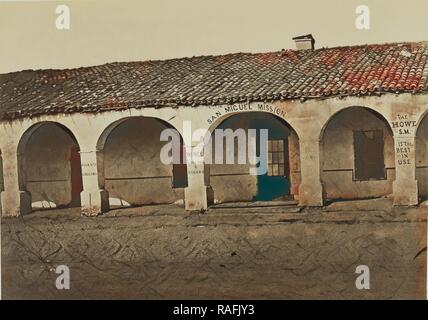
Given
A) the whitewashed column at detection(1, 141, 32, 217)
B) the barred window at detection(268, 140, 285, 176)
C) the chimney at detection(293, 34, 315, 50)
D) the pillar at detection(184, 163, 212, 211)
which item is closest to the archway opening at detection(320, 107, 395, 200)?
the barred window at detection(268, 140, 285, 176)

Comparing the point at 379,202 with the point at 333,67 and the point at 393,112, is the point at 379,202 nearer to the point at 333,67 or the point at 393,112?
the point at 393,112

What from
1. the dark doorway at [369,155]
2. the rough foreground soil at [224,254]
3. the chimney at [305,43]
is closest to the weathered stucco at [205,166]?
the dark doorway at [369,155]

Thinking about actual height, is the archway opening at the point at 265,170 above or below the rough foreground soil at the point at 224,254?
above

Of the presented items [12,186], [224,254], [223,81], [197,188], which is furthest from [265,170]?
[12,186]

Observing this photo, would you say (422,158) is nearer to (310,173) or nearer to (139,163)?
(310,173)

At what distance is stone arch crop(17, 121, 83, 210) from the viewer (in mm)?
13891

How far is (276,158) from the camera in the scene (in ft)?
49.2

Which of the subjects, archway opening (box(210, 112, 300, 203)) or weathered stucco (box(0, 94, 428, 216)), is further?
archway opening (box(210, 112, 300, 203))

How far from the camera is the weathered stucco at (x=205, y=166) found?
41.4ft

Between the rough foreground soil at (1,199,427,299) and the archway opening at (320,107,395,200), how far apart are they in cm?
181

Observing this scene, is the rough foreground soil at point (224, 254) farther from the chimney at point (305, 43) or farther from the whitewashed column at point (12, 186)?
the chimney at point (305, 43)

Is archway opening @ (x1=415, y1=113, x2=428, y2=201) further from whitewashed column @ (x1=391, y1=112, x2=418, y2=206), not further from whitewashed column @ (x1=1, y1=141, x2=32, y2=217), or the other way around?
whitewashed column @ (x1=1, y1=141, x2=32, y2=217)

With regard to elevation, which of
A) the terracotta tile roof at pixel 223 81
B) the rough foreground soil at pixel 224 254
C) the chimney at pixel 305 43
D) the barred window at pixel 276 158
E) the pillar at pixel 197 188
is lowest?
the rough foreground soil at pixel 224 254
